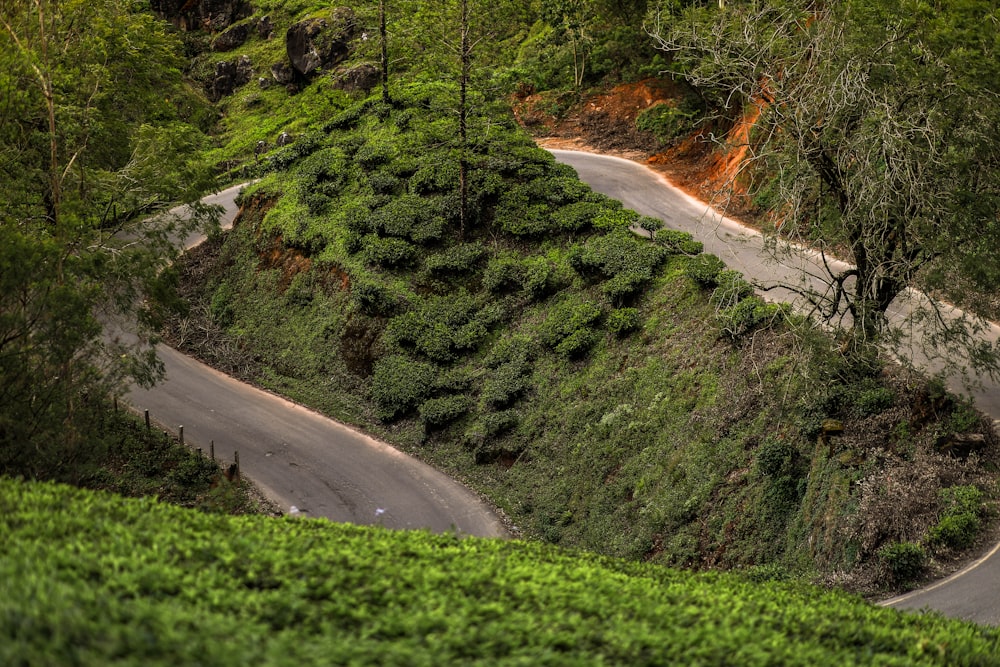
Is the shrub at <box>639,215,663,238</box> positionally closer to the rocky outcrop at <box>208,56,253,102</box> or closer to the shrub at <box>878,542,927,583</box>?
the shrub at <box>878,542,927,583</box>

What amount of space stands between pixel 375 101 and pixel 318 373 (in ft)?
50.4

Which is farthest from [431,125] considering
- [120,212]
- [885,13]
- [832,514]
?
[832,514]

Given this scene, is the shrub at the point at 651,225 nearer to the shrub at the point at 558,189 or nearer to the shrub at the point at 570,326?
the shrub at the point at 570,326

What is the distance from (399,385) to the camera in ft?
99.2

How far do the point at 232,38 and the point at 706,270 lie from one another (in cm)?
4765

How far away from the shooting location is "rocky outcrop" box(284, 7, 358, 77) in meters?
52.9

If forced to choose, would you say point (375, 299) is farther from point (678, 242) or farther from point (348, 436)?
point (678, 242)

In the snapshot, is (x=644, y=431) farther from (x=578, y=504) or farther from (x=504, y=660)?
(x=504, y=660)

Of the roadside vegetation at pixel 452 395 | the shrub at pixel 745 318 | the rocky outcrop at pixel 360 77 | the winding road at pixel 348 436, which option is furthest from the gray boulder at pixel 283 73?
the shrub at pixel 745 318

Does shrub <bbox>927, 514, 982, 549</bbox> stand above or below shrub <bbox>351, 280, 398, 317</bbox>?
below

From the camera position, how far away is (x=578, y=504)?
79.8ft

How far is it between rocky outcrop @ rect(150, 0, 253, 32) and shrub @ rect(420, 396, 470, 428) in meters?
45.6

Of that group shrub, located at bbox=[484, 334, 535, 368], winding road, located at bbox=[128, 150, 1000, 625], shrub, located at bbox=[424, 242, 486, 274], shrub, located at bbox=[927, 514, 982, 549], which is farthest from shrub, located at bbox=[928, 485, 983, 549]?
shrub, located at bbox=[424, 242, 486, 274]

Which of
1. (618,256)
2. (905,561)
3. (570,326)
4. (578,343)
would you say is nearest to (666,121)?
(618,256)
